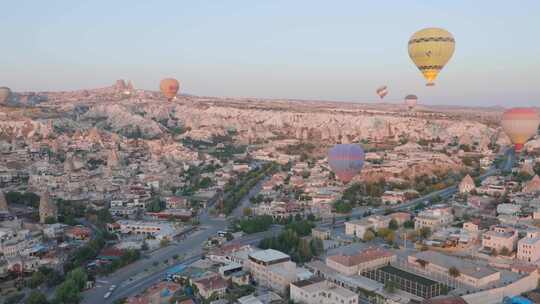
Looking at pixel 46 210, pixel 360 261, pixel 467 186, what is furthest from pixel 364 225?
pixel 46 210

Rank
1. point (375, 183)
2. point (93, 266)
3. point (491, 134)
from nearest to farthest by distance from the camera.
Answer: point (93, 266)
point (375, 183)
point (491, 134)

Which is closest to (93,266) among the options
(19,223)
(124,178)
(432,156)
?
(19,223)

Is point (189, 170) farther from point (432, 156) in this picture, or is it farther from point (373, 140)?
point (373, 140)

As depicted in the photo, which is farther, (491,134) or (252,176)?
(491,134)

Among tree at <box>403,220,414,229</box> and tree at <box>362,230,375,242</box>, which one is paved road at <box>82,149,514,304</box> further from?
tree at <box>362,230,375,242</box>

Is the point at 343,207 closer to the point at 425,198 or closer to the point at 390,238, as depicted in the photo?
the point at 390,238

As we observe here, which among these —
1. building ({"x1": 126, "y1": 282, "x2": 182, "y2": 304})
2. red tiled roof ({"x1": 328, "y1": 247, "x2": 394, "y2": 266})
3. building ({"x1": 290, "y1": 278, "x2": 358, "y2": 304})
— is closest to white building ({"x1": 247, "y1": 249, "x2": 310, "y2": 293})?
building ({"x1": 290, "y1": 278, "x2": 358, "y2": 304})

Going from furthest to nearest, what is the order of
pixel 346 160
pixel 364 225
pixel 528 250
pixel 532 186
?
pixel 532 186 < pixel 346 160 < pixel 364 225 < pixel 528 250
